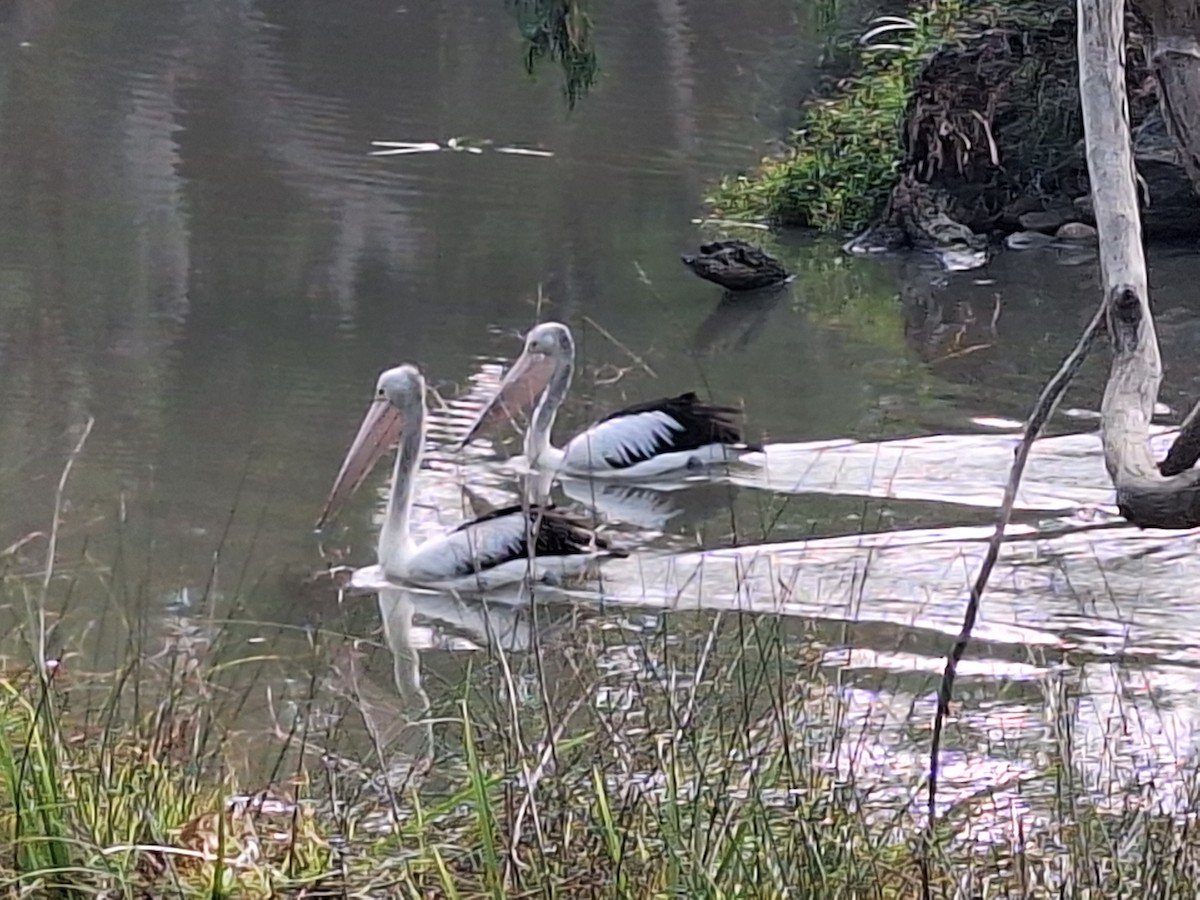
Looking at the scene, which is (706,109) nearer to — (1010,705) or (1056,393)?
(1010,705)

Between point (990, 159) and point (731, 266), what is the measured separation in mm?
2694

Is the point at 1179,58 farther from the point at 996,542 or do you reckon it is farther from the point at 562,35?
the point at 562,35

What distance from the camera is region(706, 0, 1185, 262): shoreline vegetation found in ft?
41.7

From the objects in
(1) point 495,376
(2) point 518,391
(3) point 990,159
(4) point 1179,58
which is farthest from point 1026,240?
(4) point 1179,58

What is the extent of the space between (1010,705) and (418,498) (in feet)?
10.5

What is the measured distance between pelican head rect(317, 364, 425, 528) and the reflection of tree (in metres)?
1.69

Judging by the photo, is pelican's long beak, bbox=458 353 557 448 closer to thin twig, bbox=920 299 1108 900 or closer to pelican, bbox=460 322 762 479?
pelican, bbox=460 322 762 479

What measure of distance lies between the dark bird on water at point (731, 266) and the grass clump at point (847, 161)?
2.32 m

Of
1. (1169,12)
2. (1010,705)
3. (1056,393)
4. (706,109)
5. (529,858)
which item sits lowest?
(706,109)

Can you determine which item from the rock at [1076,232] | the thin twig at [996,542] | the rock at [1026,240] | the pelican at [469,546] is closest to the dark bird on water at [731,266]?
the rock at [1026,240]

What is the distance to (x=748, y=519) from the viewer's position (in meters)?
7.07

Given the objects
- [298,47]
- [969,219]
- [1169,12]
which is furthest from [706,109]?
[1169,12]

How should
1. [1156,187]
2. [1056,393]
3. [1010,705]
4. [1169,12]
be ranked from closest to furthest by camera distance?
[1056,393]
[1169,12]
[1010,705]
[1156,187]

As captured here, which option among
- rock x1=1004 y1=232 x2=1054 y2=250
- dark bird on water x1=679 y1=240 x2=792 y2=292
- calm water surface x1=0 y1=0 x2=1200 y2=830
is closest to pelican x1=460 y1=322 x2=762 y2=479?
calm water surface x1=0 y1=0 x2=1200 y2=830
